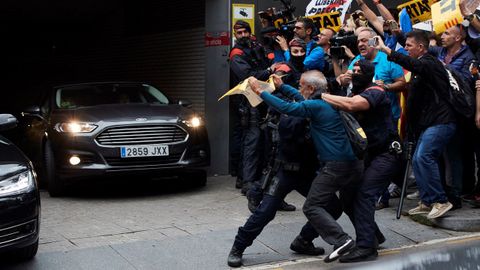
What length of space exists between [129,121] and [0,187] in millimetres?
3243

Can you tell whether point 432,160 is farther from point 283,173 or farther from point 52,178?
point 52,178

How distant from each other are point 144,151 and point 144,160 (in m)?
0.11

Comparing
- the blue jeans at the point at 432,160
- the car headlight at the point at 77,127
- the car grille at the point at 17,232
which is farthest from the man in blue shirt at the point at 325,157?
the car headlight at the point at 77,127

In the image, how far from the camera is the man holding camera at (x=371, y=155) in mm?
5949

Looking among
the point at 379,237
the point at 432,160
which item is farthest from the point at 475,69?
the point at 379,237

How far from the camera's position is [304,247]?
6.25 meters

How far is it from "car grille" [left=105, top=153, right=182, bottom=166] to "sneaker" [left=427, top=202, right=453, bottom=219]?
10.3ft

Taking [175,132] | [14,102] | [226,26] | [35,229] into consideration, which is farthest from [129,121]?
[14,102]

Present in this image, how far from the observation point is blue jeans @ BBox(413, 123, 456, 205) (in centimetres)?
715

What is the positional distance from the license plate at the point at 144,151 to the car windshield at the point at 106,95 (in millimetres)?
1247

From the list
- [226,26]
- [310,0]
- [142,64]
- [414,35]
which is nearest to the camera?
[414,35]

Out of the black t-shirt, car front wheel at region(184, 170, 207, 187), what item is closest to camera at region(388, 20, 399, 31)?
the black t-shirt

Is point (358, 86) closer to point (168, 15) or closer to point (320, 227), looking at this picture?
point (320, 227)

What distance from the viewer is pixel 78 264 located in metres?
5.91
